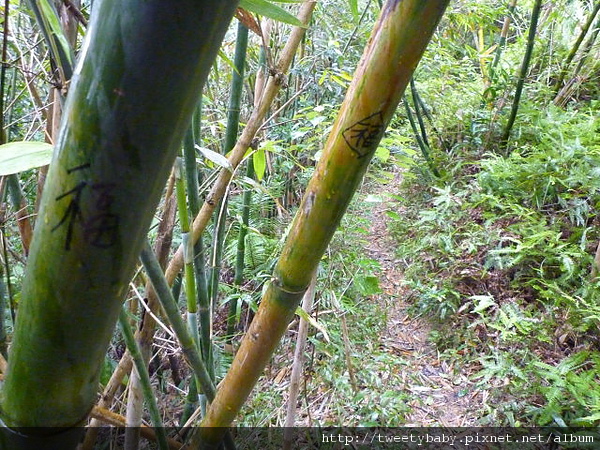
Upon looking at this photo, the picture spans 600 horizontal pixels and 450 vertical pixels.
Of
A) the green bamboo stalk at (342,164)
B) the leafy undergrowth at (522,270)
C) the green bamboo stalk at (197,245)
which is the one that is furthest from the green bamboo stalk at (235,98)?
the leafy undergrowth at (522,270)

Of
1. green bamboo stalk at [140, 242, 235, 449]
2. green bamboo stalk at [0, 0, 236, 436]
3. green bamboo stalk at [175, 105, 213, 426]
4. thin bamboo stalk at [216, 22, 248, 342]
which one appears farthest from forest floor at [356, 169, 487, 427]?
green bamboo stalk at [0, 0, 236, 436]

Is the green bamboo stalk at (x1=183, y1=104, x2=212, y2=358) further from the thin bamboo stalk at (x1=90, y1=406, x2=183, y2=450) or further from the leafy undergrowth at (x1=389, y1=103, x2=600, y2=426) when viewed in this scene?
the leafy undergrowth at (x1=389, y1=103, x2=600, y2=426)

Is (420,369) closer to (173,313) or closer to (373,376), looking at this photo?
(373,376)

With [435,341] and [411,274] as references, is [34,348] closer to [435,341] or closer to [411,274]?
[435,341]

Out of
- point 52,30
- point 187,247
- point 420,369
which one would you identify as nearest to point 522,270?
point 420,369

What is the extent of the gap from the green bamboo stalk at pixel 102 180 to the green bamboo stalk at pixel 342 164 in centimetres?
18

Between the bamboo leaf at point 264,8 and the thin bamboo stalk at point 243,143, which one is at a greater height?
the bamboo leaf at point 264,8

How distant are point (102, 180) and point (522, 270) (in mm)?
1752

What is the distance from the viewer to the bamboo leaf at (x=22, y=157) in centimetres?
27

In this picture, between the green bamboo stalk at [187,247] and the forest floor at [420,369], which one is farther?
the forest floor at [420,369]

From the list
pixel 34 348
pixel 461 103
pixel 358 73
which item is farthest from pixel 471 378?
pixel 461 103

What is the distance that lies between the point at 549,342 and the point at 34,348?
5.12 ft

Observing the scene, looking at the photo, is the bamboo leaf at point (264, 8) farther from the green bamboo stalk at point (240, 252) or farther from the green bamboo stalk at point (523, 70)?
the green bamboo stalk at point (523, 70)

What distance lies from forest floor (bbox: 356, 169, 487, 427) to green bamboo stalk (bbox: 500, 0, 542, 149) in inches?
36.4
